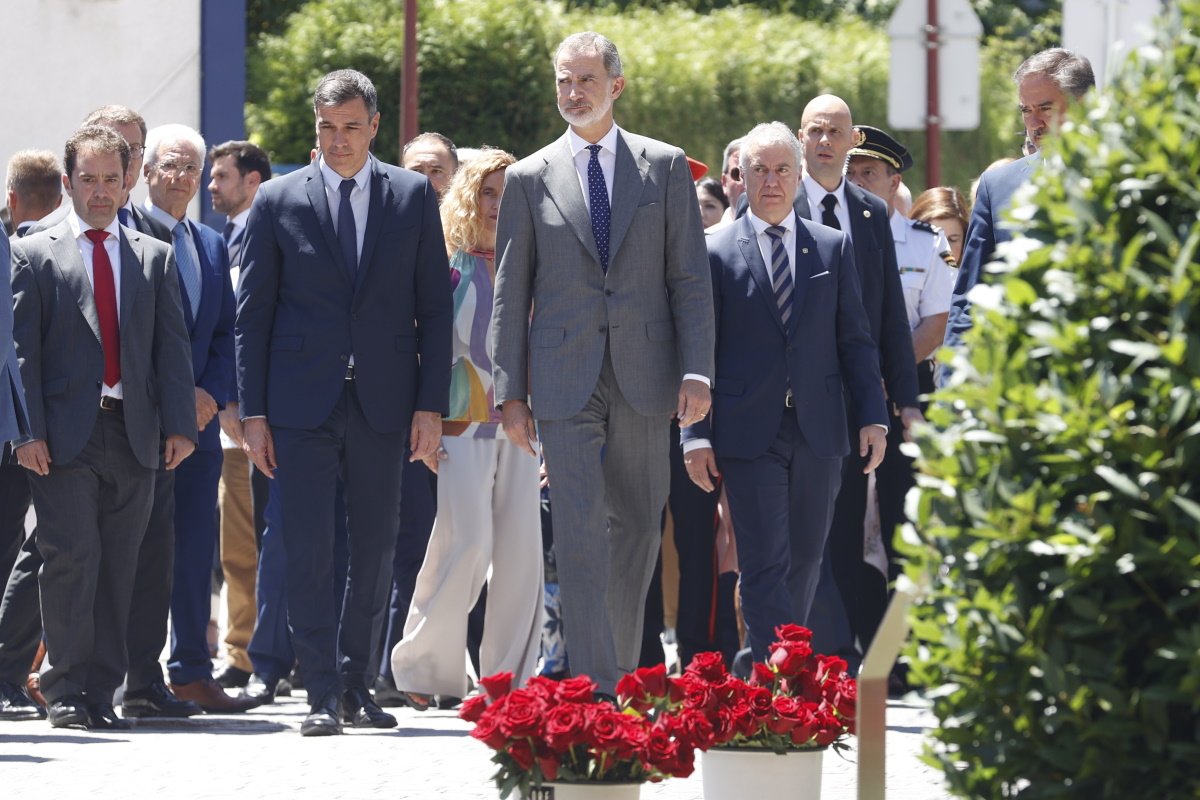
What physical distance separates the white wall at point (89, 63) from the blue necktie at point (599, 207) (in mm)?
8755

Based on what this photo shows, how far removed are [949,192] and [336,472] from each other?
4.39 m

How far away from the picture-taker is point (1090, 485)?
4219 millimetres

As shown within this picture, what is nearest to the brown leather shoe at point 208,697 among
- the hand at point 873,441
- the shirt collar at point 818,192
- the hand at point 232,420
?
the hand at point 232,420

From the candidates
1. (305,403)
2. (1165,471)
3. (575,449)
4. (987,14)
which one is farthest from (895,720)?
(987,14)

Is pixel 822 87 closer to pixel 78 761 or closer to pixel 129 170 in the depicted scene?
pixel 129 170

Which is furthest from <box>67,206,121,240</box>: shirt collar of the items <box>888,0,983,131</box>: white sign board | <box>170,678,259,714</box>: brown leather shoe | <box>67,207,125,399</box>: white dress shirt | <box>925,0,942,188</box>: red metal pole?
<box>925,0,942,188</box>: red metal pole

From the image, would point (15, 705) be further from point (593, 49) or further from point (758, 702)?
point (758, 702)

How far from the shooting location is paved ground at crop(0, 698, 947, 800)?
289 inches

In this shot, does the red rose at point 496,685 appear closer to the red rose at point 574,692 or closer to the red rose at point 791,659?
the red rose at point 574,692

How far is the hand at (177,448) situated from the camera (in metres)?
9.45

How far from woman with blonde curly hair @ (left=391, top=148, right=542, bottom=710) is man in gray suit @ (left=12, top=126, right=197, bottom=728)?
1133 millimetres

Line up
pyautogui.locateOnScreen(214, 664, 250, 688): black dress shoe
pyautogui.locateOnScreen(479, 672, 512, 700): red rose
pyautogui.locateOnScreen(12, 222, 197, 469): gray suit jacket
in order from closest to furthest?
1. pyautogui.locateOnScreen(479, 672, 512, 700): red rose
2. pyautogui.locateOnScreen(12, 222, 197, 469): gray suit jacket
3. pyautogui.locateOnScreen(214, 664, 250, 688): black dress shoe

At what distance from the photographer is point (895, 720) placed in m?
9.25

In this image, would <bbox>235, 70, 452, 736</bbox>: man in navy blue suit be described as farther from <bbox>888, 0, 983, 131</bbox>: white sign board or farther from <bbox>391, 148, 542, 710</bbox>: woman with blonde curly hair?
<bbox>888, 0, 983, 131</bbox>: white sign board
